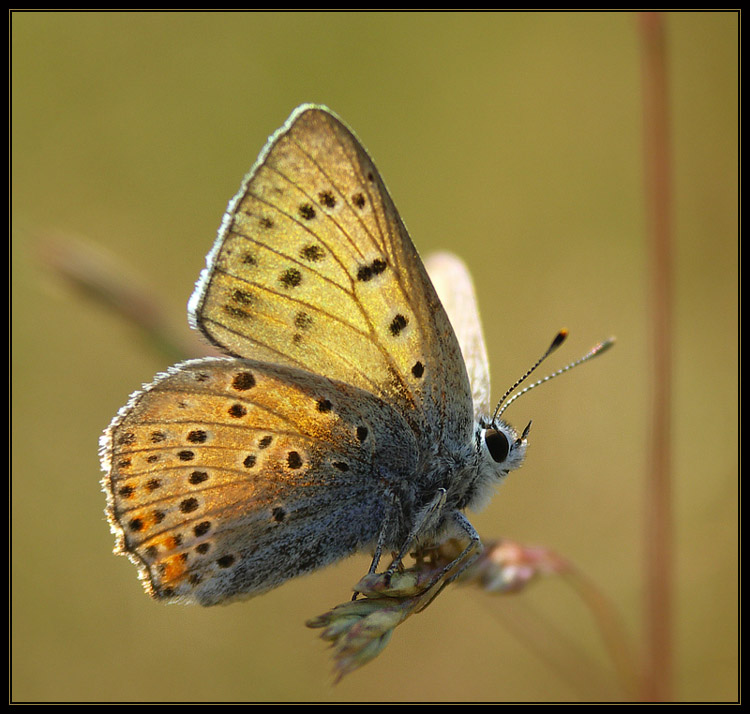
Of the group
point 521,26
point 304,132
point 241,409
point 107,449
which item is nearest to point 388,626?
point 241,409

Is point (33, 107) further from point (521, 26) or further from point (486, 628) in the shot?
point (486, 628)

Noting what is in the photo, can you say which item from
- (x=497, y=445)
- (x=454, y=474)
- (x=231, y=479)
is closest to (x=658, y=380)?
(x=497, y=445)

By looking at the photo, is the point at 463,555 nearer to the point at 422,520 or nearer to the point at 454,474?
the point at 422,520

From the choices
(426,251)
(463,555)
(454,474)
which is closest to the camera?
(463,555)

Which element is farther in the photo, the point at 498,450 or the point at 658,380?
the point at 498,450

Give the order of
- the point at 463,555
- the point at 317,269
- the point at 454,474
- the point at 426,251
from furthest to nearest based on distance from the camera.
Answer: the point at 426,251 → the point at 454,474 → the point at 317,269 → the point at 463,555

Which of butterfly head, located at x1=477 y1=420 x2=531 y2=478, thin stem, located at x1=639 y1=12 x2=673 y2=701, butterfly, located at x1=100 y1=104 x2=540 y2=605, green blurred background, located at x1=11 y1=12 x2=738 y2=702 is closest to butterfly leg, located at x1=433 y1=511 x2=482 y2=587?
butterfly, located at x1=100 y1=104 x2=540 y2=605

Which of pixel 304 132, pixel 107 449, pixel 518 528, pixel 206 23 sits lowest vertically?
pixel 518 528
